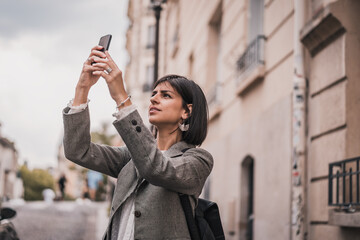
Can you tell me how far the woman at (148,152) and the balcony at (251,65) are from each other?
18.9ft

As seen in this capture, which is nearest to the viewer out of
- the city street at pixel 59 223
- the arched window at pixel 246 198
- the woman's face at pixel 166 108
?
the woman's face at pixel 166 108

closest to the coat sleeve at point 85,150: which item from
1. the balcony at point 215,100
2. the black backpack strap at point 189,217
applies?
the black backpack strap at point 189,217

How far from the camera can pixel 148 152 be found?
2555 millimetres

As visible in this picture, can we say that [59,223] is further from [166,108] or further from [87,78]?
[87,78]

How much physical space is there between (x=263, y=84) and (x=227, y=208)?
275 centimetres

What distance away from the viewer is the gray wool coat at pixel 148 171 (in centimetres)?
257

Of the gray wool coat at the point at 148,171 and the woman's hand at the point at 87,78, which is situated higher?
the woman's hand at the point at 87,78

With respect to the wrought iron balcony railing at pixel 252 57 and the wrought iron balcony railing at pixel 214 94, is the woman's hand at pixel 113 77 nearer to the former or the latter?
the wrought iron balcony railing at pixel 252 57

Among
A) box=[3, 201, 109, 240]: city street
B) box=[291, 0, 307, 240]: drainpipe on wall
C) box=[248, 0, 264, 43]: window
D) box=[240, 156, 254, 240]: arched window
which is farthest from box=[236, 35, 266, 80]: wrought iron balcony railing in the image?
box=[3, 201, 109, 240]: city street

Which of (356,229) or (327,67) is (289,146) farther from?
(356,229)

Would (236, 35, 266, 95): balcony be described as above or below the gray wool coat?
above

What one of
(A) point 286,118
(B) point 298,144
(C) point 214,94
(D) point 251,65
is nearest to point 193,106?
(B) point 298,144

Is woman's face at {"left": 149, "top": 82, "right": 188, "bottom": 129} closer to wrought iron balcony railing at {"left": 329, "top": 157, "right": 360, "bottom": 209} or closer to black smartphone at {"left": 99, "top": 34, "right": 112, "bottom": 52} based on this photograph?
black smartphone at {"left": 99, "top": 34, "right": 112, "bottom": 52}

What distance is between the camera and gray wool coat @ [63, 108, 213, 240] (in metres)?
2.57
